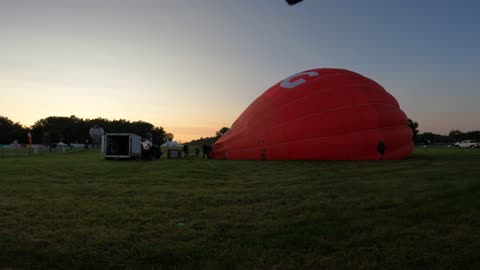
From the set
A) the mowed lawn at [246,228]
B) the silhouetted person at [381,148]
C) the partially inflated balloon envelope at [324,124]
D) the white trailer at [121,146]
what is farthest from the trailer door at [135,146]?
the silhouetted person at [381,148]

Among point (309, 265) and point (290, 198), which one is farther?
point (290, 198)

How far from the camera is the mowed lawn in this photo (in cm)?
369

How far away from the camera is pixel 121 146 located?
23562mm

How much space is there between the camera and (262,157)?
60.2 feet

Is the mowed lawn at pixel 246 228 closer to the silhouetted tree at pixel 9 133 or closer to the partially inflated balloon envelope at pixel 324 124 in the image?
the partially inflated balloon envelope at pixel 324 124

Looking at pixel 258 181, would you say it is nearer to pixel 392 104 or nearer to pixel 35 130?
pixel 392 104

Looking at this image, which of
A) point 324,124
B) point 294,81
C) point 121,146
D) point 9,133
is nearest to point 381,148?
point 324,124

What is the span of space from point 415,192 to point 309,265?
15.1 ft

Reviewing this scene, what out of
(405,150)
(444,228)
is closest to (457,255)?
(444,228)

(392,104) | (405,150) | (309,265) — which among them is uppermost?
(392,104)

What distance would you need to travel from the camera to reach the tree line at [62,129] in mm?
94688

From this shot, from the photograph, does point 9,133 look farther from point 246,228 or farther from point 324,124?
point 246,228

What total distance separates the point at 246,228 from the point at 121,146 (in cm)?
2046

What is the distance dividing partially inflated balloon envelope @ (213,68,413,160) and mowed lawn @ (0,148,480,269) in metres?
9.01
